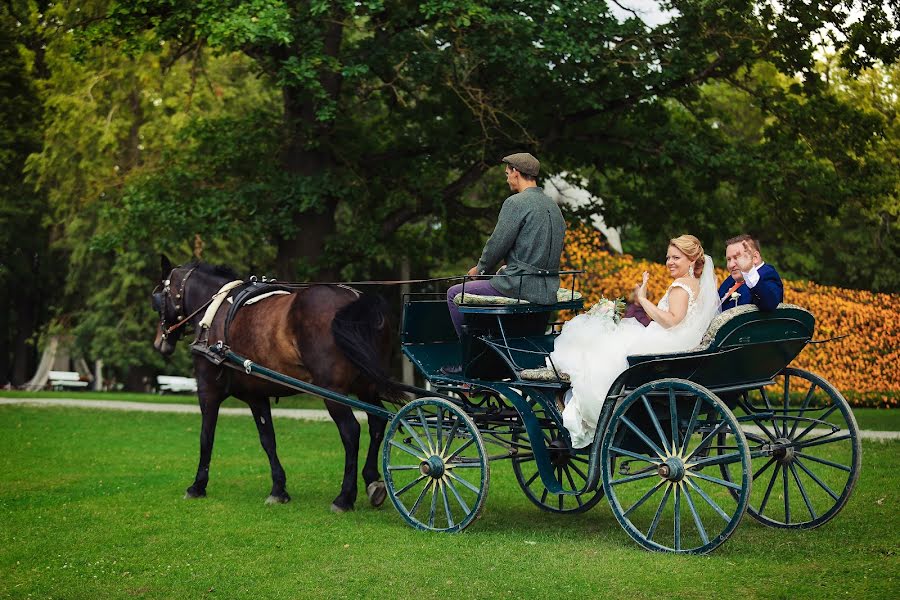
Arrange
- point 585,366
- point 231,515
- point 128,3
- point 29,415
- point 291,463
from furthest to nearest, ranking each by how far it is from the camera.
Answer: point 29,415 → point 128,3 → point 291,463 → point 231,515 → point 585,366

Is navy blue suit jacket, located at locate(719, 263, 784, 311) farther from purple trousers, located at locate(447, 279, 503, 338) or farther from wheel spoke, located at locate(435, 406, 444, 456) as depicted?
wheel spoke, located at locate(435, 406, 444, 456)

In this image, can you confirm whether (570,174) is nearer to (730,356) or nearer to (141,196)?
(141,196)

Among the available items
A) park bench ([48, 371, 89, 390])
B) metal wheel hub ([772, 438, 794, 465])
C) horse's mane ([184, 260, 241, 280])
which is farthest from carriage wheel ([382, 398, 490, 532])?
park bench ([48, 371, 89, 390])

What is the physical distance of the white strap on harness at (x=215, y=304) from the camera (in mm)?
10422

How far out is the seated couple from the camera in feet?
25.2

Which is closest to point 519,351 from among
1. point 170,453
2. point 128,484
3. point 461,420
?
point 461,420

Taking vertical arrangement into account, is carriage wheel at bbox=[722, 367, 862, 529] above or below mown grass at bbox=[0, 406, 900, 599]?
above

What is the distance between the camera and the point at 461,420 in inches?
329

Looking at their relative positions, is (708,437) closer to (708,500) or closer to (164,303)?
(708,500)

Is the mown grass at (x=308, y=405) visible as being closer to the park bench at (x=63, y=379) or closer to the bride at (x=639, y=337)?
the bride at (x=639, y=337)

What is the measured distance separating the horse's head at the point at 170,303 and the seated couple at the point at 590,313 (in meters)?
3.55

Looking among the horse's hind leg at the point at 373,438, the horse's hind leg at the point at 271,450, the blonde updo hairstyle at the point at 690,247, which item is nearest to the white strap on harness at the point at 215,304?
the horse's hind leg at the point at 271,450

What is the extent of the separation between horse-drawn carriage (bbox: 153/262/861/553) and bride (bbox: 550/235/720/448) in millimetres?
144

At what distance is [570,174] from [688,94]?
271cm
